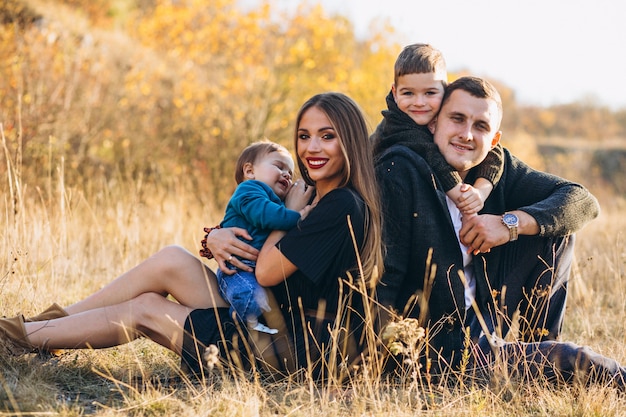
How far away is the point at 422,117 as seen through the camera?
360 centimetres

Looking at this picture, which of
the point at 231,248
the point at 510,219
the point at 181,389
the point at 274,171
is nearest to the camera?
the point at 181,389

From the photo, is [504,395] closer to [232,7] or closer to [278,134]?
[278,134]

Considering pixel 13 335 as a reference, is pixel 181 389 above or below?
below

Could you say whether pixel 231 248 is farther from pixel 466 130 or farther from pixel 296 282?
pixel 466 130

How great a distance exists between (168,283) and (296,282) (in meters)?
0.70

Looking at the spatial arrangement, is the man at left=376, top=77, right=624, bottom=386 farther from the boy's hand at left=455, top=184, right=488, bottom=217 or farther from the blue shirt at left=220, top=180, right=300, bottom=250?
the blue shirt at left=220, top=180, right=300, bottom=250

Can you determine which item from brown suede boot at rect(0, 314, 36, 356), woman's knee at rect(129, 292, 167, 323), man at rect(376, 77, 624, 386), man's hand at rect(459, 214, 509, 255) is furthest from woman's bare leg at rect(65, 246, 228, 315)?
man's hand at rect(459, 214, 509, 255)

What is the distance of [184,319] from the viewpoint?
3.37 meters

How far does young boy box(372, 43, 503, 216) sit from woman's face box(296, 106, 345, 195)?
416mm

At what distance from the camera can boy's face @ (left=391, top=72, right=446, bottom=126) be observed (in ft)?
11.8

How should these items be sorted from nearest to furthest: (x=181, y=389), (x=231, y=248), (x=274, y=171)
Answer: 1. (x=181, y=389)
2. (x=231, y=248)
3. (x=274, y=171)

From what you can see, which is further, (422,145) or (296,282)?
(422,145)

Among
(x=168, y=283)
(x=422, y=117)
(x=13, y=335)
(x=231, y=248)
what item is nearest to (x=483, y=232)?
(x=422, y=117)

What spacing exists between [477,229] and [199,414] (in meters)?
1.58
